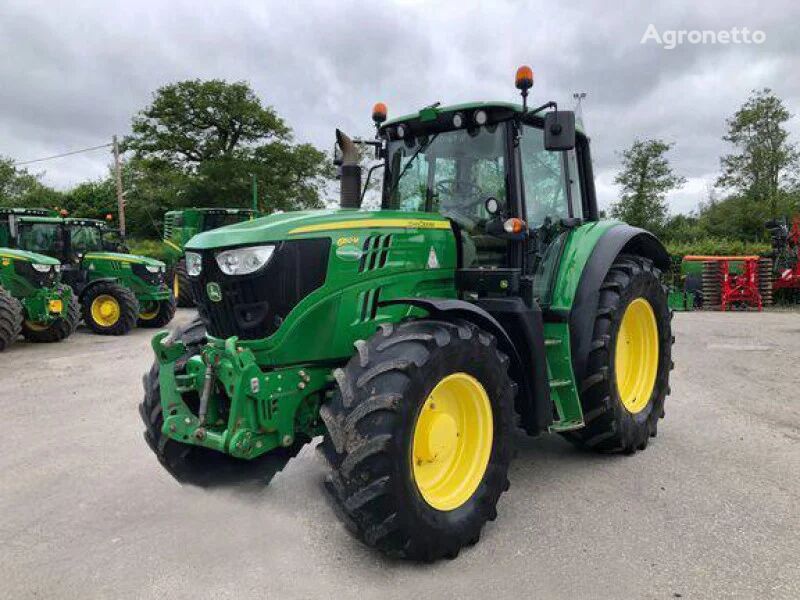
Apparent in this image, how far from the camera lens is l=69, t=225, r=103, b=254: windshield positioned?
12.8 metres

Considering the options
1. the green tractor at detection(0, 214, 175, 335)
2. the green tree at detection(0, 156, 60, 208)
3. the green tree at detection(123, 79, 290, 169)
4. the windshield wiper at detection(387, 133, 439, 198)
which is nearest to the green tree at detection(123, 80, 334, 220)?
the green tree at detection(123, 79, 290, 169)

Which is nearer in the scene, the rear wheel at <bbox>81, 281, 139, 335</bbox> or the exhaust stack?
the exhaust stack

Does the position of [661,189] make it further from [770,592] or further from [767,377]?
[770,592]

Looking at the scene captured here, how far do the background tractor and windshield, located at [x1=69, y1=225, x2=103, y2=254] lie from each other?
7.49ft

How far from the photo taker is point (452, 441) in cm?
320

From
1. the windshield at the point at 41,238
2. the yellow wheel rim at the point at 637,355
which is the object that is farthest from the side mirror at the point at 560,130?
the windshield at the point at 41,238

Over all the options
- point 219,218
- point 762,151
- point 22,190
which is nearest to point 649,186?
point 762,151

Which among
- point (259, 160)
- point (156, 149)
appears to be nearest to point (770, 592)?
point (259, 160)

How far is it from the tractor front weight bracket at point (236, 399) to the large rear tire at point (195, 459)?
0.27 metres

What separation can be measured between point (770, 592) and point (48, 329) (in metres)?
11.1

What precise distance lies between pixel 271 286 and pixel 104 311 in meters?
10.3

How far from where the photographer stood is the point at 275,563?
293 cm

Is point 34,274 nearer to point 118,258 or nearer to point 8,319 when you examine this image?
point 8,319

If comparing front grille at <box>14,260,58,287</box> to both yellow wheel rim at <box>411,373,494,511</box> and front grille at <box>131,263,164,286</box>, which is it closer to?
front grille at <box>131,263,164,286</box>
